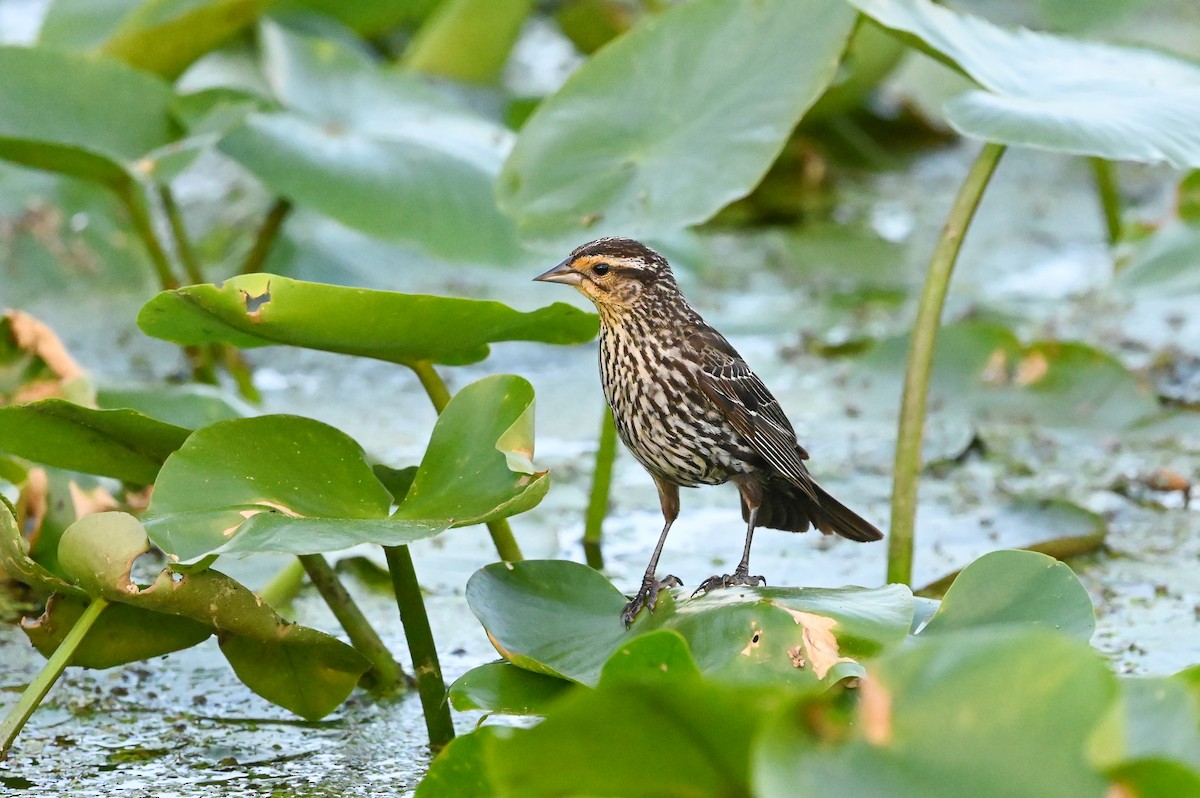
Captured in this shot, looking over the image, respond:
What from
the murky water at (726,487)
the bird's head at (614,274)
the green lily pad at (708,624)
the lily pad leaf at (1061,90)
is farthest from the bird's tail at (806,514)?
the lily pad leaf at (1061,90)

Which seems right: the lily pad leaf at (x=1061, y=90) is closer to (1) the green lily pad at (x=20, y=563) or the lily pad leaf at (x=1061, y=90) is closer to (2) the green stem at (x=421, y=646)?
(2) the green stem at (x=421, y=646)

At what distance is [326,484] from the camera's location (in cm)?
278

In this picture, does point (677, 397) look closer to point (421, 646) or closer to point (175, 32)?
point (421, 646)

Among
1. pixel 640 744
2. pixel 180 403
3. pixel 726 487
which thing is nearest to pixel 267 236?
pixel 180 403

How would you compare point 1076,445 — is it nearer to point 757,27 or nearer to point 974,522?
point 974,522

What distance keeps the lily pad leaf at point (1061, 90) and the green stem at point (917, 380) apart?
0.19m

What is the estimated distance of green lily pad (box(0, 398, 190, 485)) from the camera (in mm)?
2797

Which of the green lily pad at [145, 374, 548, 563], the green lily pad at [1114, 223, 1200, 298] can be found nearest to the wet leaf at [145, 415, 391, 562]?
the green lily pad at [145, 374, 548, 563]

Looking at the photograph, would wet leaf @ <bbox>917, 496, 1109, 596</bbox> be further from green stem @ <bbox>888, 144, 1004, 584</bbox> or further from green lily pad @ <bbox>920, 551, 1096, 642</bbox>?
green lily pad @ <bbox>920, 551, 1096, 642</bbox>

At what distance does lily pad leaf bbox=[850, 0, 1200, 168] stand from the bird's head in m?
0.66

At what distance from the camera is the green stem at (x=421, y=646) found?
2943 mm

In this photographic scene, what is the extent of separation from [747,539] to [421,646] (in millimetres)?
704

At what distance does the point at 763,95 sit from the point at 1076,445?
65.7 inches

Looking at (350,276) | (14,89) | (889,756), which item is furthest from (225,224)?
(889,756)
